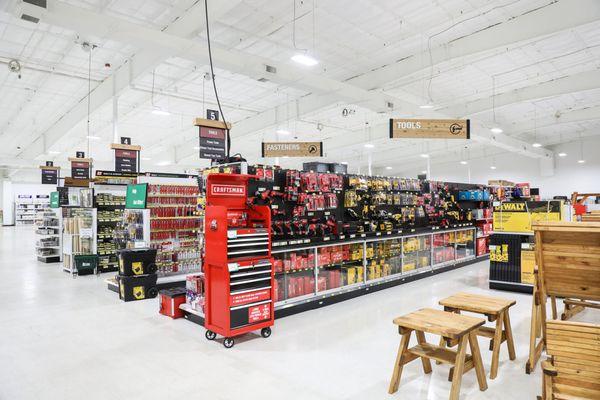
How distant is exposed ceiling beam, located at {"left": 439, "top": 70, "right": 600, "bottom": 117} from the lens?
33.3 feet

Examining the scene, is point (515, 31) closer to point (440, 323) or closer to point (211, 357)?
point (440, 323)

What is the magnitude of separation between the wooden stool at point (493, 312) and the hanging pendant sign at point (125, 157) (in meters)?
9.00

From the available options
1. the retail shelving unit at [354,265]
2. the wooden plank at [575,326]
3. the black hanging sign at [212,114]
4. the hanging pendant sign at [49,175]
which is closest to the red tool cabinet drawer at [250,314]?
the retail shelving unit at [354,265]

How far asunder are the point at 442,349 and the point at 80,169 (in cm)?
1276

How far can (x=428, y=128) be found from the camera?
817cm

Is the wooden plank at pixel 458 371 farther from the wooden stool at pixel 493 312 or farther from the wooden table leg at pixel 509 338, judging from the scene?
the wooden table leg at pixel 509 338

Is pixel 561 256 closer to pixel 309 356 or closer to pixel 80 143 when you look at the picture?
pixel 309 356

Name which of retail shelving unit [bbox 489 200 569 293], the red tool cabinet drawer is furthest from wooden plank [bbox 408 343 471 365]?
retail shelving unit [bbox 489 200 569 293]

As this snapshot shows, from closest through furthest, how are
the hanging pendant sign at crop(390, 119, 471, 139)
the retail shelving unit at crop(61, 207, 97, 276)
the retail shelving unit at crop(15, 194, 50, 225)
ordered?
the hanging pendant sign at crop(390, 119, 471, 139) < the retail shelving unit at crop(61, 207, 97, 276) < the retail shelving unit at crop(15, 194, 50, 225)

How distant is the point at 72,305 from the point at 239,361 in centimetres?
388

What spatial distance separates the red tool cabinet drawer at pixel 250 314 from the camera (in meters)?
4.21

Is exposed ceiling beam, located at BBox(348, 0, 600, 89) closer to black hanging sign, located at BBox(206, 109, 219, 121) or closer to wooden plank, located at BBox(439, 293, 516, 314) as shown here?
black hanging sign, located at BBox(206, 109, 219, 121)

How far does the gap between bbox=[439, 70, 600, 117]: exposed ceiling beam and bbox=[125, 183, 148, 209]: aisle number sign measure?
35.3ft

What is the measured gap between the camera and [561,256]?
10.5 ft
